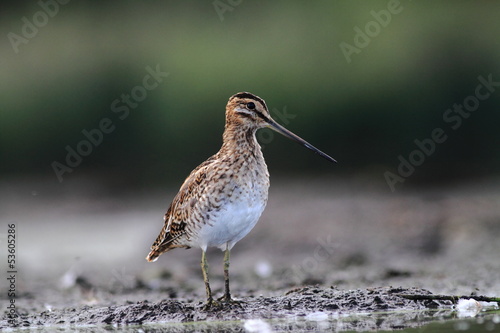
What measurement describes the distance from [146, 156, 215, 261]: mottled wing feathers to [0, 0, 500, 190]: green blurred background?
787 centimetres

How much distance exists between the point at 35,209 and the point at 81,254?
4122 millimetres

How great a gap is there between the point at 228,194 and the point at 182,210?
61cm

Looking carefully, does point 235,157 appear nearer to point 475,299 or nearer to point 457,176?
point 475,299

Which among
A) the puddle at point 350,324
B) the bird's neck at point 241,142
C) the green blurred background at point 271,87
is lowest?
the puddle at point 350,324

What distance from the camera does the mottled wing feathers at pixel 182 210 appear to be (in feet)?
27.2

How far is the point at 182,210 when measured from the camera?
332 inches

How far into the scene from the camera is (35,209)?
17812 millimetres

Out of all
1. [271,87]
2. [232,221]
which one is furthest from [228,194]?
[271,87]

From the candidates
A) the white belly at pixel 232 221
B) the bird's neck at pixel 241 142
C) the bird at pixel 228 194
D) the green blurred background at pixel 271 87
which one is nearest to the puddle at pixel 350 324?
the bird at pixel 228 194

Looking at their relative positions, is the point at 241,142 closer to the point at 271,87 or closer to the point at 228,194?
the point at 228,194

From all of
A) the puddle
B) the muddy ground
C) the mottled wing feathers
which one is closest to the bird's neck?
the mottled wing feathers

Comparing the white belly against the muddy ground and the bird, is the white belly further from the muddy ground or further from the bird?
the muddy ground

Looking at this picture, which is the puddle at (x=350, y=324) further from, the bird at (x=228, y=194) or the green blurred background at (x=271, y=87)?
the green blurred background at (x=271, y=87)

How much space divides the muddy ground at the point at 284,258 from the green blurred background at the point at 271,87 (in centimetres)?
80
